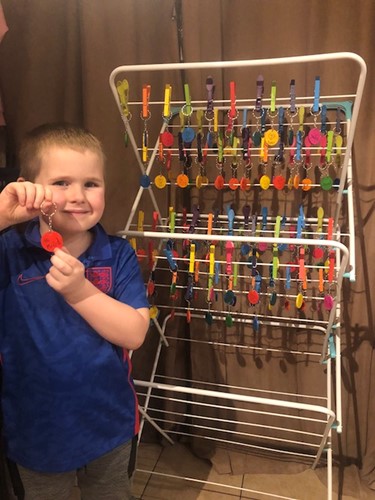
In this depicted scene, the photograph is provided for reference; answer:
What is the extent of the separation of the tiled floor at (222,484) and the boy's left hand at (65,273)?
38.4 inches

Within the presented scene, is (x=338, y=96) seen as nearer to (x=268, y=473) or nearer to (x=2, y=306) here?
(x=2, y=306)

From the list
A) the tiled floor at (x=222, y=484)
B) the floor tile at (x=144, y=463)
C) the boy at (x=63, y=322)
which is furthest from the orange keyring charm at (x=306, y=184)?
the floor tile at (x=144, y=463)

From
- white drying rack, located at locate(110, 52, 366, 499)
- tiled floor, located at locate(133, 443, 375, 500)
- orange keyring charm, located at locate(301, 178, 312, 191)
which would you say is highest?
orange keyring charm, located at locate(301, 178, 312, 191)

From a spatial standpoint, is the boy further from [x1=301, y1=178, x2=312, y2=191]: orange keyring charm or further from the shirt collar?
[x1=301, y1=178, x2=312, y2=191]: orange keyring charm

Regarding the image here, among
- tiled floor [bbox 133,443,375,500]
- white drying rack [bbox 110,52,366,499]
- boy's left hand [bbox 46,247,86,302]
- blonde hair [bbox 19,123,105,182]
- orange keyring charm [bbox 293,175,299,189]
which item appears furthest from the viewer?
tiled floor [bbox 133,443,375,500]

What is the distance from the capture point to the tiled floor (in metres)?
1.56

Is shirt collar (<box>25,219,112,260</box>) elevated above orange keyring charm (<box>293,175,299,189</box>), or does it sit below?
below

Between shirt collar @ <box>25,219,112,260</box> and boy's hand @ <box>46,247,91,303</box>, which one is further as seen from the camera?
shirt collar @ <box>25,219,112,260</box>

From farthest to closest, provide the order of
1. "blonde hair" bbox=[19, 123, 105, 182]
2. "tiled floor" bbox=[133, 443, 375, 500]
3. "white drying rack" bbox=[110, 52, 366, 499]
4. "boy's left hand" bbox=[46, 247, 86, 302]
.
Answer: "tiled floor" bbox=[133, 443, 375, 500], "white drying rack" bbox=[110, 52, 366, 499], "blonde hair" bbox=[19, 123, 105, 182], "boy's left hand" bbox=[46, 247, 86, 302]

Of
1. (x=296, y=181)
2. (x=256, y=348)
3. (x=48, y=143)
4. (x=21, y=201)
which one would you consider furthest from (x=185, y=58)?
(x=256, y=348)

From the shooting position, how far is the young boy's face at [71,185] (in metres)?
0.92

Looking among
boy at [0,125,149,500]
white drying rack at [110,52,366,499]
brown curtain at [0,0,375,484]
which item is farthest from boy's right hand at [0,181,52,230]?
brown curtain at [0,0,375,484]

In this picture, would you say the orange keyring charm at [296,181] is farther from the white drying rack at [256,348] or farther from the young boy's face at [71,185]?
the young boy's face at [71,185]

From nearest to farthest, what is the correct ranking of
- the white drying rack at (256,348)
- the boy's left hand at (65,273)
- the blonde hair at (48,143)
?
the boy's left hand at (65,273)
the blonde hair at (48,143)
the white drying rack at (256,348)
